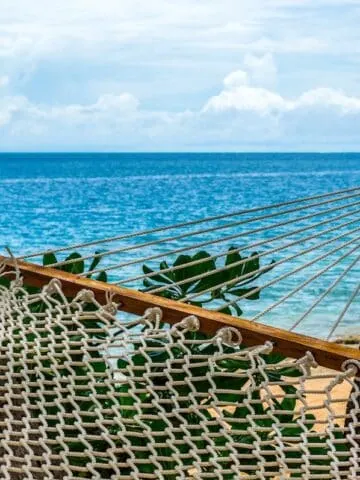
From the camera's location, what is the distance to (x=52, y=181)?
40.7 m

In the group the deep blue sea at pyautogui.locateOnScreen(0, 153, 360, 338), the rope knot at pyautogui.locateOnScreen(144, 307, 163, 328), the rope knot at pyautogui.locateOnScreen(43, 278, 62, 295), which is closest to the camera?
the rope knot at pyautogui.locateOnScreen(144, 307, 163, 328)

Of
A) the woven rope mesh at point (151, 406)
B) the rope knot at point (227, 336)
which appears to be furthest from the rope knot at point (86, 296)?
the rope knot at point (227, 336)

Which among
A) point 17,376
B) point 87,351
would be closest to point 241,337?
point 87,351

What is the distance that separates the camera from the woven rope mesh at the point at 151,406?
5.33 ft

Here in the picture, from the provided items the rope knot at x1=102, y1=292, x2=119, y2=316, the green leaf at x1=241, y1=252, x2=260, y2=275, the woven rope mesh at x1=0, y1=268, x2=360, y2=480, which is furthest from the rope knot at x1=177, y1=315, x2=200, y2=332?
the green leaf at x1=241, y1=252, x2=260, y2=275

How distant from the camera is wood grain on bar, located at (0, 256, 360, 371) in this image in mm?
1654

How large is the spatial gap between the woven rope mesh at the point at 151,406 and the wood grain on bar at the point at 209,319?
22mm

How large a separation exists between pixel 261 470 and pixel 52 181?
39.6 metres

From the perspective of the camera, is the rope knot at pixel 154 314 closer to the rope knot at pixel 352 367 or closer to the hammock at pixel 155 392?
the hammock at pixel 155 392

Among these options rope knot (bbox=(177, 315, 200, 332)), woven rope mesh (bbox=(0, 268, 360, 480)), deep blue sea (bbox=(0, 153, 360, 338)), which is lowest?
deep blue sea (bbox=(0, 153, 360, 338))

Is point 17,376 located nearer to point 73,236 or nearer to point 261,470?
point 261,470

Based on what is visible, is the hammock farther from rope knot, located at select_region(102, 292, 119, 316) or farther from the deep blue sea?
the deep blue sea

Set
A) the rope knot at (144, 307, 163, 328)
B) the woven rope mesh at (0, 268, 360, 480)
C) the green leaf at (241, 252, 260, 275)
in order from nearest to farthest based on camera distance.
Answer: the woven rope mesh at (0, 268, 360, 480) < the rope knot at (144, 307, 163, 328) < the green leaf at (241, 252, 260, 275)

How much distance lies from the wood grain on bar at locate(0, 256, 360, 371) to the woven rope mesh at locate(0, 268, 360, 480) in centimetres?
2
